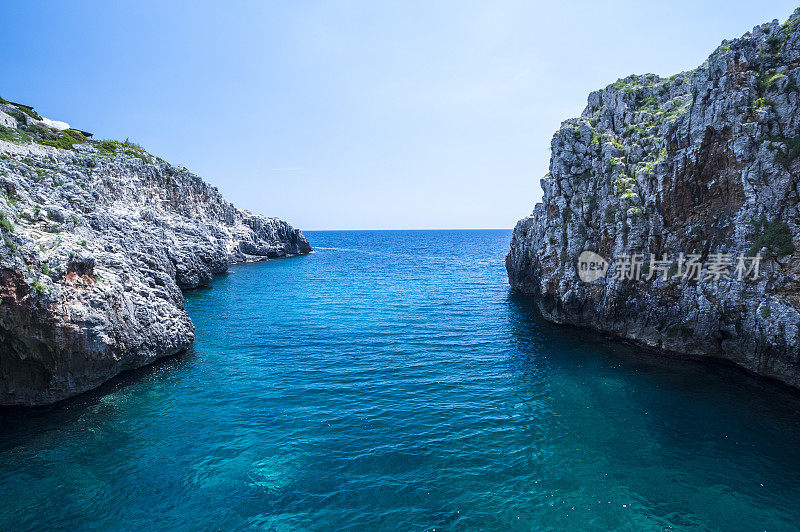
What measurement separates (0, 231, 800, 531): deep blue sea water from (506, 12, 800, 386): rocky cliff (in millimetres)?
3702

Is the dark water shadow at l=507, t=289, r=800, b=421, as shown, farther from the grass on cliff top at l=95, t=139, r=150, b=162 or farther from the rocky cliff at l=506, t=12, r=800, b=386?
the grass on cliff top at l=95, t=139, r=150, b=162

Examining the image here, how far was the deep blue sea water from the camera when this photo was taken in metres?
16.8

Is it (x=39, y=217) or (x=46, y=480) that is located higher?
(x=39, y=217)

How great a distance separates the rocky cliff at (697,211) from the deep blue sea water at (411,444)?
12.1ft

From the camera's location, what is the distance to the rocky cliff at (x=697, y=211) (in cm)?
2819

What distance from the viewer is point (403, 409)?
25797 millimetres

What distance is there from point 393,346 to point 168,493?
23119mm

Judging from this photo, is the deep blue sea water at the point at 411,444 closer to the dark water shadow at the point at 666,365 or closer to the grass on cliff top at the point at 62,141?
the dark water shadow at the point at 666,365

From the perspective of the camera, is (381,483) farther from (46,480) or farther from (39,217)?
(39,217)

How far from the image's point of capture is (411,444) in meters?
21.7

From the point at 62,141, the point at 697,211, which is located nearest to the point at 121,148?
the point at 62,141

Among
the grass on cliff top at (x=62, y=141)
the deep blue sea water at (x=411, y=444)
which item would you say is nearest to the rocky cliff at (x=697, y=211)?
the deep blue sea water at (x=411, y=444)

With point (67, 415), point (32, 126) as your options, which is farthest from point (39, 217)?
point (32, 126)

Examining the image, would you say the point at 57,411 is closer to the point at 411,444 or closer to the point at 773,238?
Result: the point at 411,444
